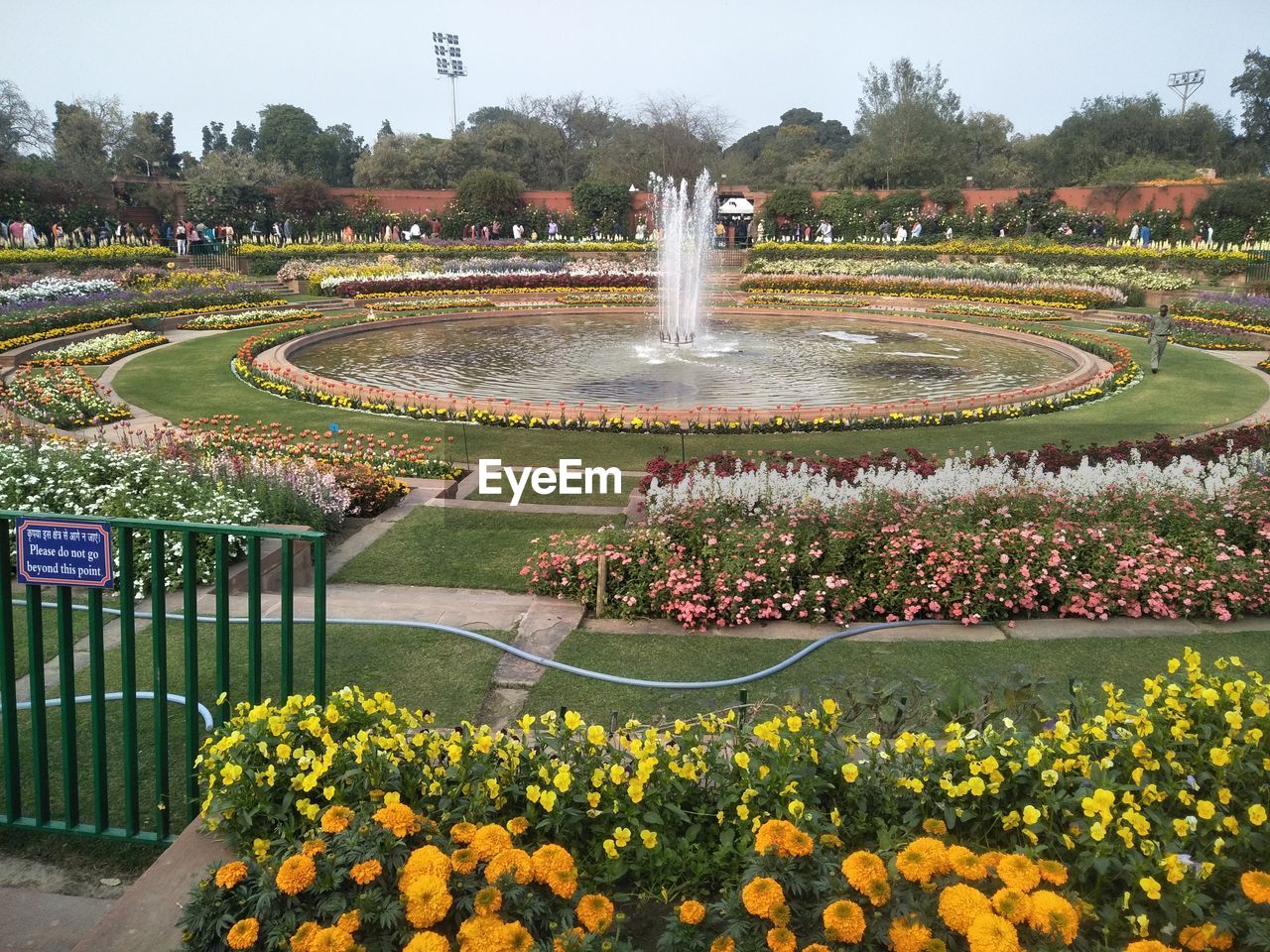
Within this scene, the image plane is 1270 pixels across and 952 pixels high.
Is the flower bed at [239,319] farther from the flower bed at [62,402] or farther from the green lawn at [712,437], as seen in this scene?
the flower bed at [62,402]

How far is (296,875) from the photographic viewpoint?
7.61ft

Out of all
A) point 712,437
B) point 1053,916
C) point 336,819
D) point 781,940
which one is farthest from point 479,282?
point 1053,916

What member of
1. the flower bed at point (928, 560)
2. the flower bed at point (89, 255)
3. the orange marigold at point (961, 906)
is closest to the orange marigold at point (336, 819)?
the orange marigold at point (961, 906)

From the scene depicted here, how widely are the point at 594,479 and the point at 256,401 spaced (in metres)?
5.46

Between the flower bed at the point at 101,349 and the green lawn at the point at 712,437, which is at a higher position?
the flower bed at the point at 101,349

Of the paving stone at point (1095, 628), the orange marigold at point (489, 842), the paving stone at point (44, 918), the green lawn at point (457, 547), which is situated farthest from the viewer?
the green lawn at point (457, 547)

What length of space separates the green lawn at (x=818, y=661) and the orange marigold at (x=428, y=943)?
2141mm

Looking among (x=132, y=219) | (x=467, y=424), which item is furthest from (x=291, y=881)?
(x=132, y=219)

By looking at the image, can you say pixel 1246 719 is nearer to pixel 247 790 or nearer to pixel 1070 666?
pixel 1070 666

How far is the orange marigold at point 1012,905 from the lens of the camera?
2.17 metres

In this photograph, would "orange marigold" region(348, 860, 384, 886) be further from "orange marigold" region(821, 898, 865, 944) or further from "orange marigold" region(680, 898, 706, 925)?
"orange marigold" region(821, 898, 865, 944)

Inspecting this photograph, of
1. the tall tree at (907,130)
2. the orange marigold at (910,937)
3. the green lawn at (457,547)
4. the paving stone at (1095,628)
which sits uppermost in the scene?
the tall tree at (907,130)

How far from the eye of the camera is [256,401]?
11.9m

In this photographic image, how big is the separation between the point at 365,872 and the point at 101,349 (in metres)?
15.0
